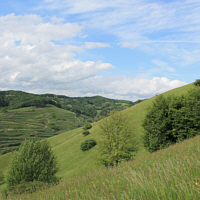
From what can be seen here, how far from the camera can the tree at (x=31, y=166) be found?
25320 mm

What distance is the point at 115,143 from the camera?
30.8 metres

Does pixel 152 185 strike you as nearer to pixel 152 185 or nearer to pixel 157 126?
pixel 152 185

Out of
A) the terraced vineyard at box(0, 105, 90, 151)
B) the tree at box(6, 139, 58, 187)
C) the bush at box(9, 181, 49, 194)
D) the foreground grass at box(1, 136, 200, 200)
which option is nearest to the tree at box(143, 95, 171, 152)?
the tree at box(6, 139, 58, 187)

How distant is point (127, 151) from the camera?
1200 inches

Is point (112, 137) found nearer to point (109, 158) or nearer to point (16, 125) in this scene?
point (109, 158)

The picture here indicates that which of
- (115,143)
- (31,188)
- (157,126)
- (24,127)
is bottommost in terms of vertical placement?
(115,143)

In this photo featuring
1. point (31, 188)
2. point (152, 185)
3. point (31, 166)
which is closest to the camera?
point (152, 185)

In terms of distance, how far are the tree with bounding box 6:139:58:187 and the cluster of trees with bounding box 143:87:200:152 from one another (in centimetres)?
2009

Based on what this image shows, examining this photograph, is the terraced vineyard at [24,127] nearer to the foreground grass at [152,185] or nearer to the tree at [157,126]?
the tree at [157,126]

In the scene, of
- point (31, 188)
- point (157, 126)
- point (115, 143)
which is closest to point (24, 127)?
point (115, 143)

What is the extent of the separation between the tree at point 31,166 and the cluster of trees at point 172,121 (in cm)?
2009

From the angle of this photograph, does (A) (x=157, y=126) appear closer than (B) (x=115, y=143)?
Yes

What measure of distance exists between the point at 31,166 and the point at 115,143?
53.3ft

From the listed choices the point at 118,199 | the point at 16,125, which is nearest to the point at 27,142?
the point at 118,199
